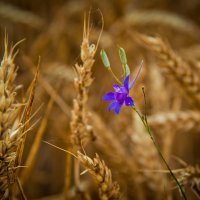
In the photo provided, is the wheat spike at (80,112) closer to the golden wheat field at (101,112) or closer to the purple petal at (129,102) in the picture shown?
the golden wheat field at (101,112)

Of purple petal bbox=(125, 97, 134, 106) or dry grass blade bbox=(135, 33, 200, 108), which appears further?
dry grass blade bbox=(135, 33, 200, 108)

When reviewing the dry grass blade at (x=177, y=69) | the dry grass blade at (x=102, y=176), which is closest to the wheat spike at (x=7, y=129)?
the dry grass blade at (x=102, y=176)

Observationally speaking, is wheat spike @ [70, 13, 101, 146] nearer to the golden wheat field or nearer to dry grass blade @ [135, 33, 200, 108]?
the golden wheat field

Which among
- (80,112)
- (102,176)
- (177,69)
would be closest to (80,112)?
(80,112)

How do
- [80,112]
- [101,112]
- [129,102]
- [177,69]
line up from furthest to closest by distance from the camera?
[101,112]
[177,69]
[80,112]
[129,102]

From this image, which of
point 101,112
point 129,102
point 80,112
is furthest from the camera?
point 101,112

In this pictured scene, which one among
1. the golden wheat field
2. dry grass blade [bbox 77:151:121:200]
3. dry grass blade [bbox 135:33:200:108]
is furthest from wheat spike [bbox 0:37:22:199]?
dry grass blade [bbox 135:33:200:108]

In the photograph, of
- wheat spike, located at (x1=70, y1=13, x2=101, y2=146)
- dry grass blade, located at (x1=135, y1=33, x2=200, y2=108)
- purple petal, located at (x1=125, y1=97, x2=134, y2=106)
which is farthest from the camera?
dry grass blade, located at (x1=135, y1=33, x2=200, y2=108)

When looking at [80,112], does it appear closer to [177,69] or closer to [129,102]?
[129,102]
